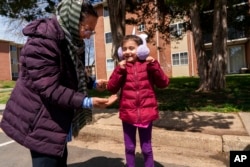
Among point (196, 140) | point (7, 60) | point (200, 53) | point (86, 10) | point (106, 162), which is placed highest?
point (7, 60)

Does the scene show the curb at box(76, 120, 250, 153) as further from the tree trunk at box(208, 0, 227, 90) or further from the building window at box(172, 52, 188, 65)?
the building window at box(172, 52, 188, 65)

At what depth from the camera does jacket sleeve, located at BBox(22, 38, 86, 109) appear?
7.72 ft

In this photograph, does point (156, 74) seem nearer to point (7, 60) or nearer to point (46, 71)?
point (46, 71)

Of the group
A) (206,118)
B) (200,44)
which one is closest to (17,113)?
(206,118)

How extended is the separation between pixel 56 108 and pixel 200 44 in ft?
36.5

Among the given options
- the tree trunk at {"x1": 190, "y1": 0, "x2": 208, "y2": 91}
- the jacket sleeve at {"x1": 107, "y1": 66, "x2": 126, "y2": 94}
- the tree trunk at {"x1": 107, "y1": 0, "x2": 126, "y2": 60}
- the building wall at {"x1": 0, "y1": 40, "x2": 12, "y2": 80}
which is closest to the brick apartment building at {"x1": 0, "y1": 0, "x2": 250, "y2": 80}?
the building wall at {"x1": 0, "y1": 40, "x2": 12, "y2": 80}

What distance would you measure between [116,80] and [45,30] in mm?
1562

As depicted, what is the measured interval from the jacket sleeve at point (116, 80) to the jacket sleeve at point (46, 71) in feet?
4.70

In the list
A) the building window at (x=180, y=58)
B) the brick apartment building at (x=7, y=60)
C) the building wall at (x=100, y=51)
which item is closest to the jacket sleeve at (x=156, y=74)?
the building window at (x=180, y=58)

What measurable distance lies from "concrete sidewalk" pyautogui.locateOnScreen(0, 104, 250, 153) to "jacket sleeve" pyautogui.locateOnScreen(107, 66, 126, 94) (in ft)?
6.33

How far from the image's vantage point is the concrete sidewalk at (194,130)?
5062 millimetres

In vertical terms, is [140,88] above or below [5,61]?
below

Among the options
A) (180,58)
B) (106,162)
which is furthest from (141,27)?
(106,162)

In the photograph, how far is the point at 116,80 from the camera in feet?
12.7
